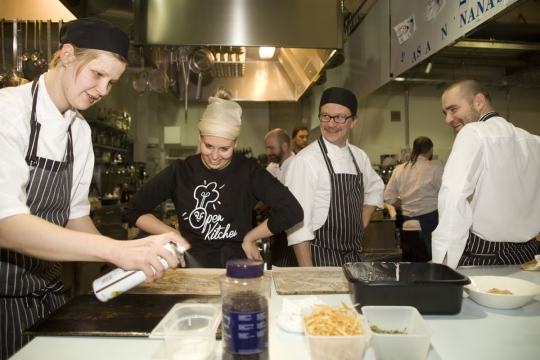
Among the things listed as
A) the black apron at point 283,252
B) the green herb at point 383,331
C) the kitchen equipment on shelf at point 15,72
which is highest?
the kitchen equipment on shelf at point 15,72

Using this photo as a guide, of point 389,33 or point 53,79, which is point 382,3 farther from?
point 53,79

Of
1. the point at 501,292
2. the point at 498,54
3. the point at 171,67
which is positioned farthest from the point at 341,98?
the point at 498,54

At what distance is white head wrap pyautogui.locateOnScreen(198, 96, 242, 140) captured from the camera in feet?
5.76

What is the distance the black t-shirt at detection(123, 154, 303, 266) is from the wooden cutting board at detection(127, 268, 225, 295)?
22 cm

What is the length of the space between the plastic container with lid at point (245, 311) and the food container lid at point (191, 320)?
3.1 inches

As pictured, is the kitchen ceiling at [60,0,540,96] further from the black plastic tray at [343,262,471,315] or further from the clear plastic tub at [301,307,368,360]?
the clear plastic tub at [301,307,368,360]

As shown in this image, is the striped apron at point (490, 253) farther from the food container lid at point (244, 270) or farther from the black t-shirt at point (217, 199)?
the food container lid at point (244, 270)

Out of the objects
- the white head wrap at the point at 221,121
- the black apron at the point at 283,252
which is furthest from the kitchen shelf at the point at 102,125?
the white head wrap at the point at 221,121

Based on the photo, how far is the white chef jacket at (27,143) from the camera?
1023 millimetres

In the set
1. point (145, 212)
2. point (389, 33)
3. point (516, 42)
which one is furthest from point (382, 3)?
point (145, 212)

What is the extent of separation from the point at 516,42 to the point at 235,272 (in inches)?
162

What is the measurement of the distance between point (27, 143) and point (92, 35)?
1.27ft

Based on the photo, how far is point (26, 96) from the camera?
1210 millimetres

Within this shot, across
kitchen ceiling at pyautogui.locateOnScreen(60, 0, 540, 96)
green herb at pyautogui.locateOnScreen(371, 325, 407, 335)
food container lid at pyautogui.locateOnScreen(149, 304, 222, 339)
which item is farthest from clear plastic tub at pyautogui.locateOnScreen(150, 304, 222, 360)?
kitchen ceiling at pyautogui.locateOnScreen(60, 0, 540, 96)
